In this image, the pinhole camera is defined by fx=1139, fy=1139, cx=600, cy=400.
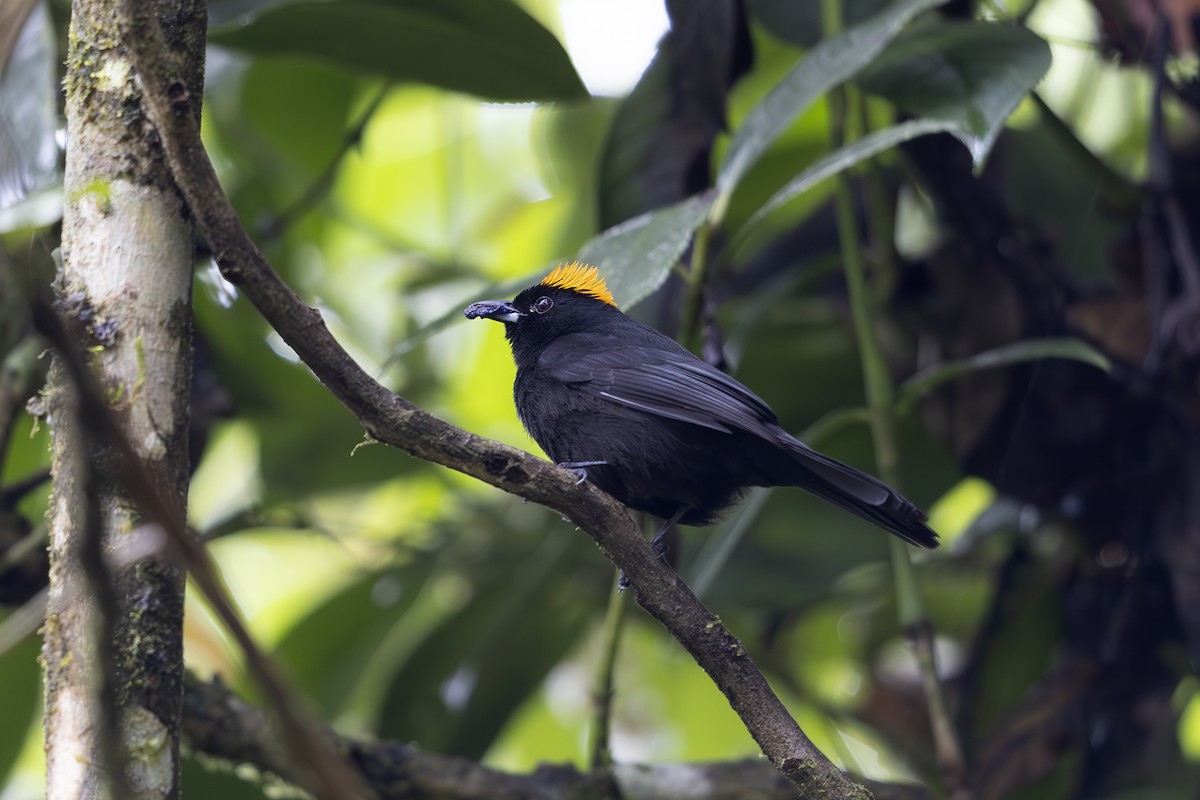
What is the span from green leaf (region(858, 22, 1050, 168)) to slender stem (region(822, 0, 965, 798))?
354 mm

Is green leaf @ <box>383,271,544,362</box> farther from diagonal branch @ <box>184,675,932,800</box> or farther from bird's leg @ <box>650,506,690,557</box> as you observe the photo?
diagonal branch @ <box>184,675,932,800</box>

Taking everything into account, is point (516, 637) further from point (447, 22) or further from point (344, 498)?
point (447, 22)

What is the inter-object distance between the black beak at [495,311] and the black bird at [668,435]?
236mm

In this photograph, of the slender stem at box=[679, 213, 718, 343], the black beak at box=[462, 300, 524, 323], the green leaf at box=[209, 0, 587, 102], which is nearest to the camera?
the slender stem at box=[679, 213, 718, 343]

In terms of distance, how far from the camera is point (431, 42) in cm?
365

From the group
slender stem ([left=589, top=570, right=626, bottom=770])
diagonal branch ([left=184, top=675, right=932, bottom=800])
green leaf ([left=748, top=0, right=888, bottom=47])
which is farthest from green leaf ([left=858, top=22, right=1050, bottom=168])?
diagonal branch ([left=184, top=675, right=932, bottom=800])

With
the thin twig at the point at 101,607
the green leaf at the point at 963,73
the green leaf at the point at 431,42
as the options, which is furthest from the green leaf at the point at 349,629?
the thin twig at the point at 101,607

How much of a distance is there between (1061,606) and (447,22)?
2806 millimetres

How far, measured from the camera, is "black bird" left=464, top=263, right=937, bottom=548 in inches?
112

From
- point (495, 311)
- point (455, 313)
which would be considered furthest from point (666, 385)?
point (495, 311)

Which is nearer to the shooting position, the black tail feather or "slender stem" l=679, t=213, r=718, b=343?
the black tail feather

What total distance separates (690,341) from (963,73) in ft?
3.38

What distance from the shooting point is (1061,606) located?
385 centimetres

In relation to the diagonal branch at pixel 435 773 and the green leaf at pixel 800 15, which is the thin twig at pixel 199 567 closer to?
the diagonal branch at pixel 435 773
